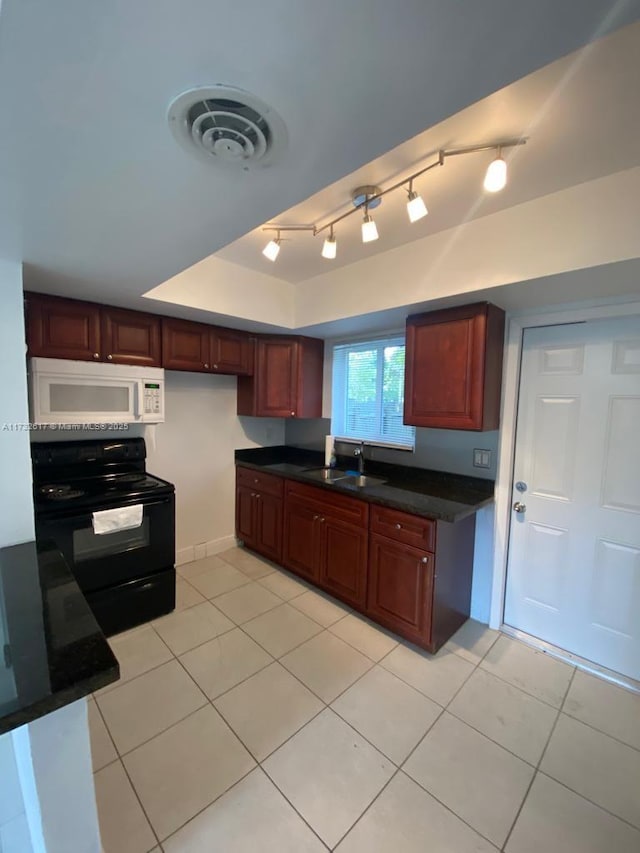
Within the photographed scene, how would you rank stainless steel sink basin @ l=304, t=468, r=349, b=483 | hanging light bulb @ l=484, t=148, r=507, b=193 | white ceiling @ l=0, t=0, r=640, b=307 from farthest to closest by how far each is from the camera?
stainless steel sink basin @ l=304, t=468, r=349, b=483
hanging light bulb @ l=484, t=148, r=507, b=193
white ceiling @ l=0, t=0, r=640, b=307

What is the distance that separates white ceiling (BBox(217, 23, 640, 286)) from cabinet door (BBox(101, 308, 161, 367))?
97 cm

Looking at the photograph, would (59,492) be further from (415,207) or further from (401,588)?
(415,207)

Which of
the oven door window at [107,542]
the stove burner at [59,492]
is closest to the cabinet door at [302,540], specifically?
the oven door window at [107,542]

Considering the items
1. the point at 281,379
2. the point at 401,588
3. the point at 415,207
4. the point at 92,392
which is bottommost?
the point at 401,588

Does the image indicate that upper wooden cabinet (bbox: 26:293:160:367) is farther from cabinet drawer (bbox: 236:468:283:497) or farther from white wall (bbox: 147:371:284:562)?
cabinet drawer (bbox: 236:468:283:497)

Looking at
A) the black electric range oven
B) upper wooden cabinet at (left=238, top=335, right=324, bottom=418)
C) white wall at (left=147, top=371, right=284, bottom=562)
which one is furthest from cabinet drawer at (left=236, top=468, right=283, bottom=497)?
the black electric range oven

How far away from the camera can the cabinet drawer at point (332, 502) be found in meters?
2.41

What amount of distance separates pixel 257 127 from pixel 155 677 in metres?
2.45

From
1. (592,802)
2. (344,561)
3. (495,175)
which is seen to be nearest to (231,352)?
(344,561)

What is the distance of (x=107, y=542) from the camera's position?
2.25m

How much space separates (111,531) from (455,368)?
7.62 ft

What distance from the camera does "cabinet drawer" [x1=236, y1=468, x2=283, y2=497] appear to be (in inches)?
121

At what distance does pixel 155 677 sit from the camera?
6.34ft

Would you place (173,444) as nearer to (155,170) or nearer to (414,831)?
(155,170)
